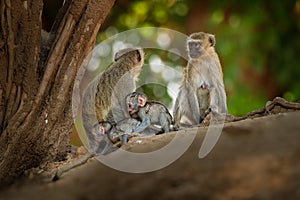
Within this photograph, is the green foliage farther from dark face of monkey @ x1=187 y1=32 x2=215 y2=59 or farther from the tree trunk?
the tree trunk

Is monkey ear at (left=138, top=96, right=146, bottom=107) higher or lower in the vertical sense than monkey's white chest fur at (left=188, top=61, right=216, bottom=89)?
lower

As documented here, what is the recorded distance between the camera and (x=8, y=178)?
3.22m

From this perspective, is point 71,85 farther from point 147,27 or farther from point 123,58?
point 147,27

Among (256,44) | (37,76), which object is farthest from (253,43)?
(37,76)

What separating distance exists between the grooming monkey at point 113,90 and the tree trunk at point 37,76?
0.42m

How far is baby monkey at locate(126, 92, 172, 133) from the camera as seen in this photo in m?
3.71

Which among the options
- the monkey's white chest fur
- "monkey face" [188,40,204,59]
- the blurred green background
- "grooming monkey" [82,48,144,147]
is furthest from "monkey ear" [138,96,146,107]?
the blurred green background

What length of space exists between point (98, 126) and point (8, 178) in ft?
2.24

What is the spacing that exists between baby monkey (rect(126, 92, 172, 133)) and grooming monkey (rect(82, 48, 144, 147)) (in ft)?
0.35

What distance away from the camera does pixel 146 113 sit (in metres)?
3.74

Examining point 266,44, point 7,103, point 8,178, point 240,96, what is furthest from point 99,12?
point 266,44

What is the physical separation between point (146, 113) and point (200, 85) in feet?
2.73

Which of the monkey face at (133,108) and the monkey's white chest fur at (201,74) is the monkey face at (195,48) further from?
the monkey face at (133,108)

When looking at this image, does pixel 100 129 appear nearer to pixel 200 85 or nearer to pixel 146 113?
pixel 146 113
